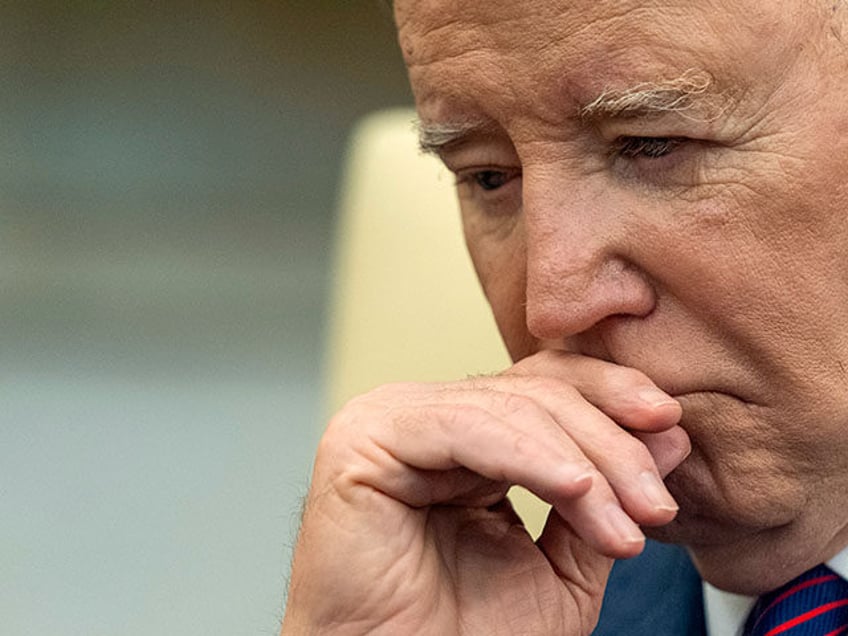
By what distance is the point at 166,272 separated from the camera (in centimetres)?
415

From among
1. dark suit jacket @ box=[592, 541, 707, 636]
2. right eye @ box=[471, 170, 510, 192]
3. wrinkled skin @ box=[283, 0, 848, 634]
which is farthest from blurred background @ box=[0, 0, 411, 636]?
wrinkled skin @ box=[283, 0, 848, 634]

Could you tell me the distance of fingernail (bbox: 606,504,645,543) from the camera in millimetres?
1039

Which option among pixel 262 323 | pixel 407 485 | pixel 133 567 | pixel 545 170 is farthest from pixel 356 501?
pixel 262 323


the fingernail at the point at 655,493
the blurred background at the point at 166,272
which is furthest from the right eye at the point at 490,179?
the blurred background at the point at 166,272

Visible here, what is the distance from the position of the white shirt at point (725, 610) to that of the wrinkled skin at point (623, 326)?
0.68 ft

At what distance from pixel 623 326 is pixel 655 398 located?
0.09m

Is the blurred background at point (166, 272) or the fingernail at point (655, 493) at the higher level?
the blurred background at point (166, 272)

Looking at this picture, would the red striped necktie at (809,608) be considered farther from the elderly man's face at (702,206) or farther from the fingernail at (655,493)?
the fingernail at (655,493)

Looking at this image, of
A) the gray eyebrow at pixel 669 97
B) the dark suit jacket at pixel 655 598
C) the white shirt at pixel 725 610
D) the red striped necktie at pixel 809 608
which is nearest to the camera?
the gray eyebrow at pixel 669 97

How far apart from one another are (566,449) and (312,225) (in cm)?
316

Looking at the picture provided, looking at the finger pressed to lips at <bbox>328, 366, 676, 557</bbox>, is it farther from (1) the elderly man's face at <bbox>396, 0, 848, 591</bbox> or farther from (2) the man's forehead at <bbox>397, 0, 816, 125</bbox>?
(2) the man's forehead at <bbox>397, 0, 816, 125</bbox>

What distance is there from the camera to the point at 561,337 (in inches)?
48.9

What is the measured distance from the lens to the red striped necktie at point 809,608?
1294 millimetres

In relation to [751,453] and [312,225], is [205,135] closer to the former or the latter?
[312,225]
